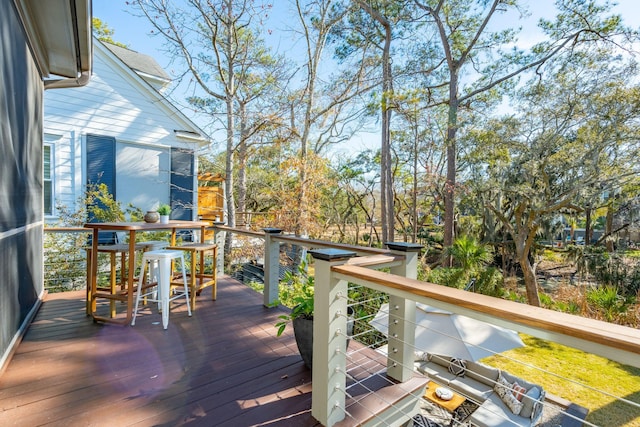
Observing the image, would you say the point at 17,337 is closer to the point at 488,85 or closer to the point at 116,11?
the point at 116,11

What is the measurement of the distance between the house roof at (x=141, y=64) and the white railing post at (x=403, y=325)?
980 cm

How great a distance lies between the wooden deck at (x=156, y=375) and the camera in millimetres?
1903

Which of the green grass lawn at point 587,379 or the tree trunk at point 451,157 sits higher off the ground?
the tree trunk at point 451,157

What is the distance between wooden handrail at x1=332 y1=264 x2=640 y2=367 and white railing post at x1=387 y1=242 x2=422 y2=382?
0.75 metres

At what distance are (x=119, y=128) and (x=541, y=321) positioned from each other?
30.3 ft

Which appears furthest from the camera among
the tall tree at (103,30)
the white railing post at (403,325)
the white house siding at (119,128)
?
the tall tree at (103,30)

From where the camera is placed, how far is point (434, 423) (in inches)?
171

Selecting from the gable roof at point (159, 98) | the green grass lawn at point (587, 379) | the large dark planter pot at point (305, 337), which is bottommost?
the green grass lawn at point (587, 379)

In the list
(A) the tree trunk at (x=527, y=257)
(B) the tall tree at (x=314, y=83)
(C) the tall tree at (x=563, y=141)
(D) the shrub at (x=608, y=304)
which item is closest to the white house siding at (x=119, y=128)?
(B) the tall tree at (x=314, y=83)

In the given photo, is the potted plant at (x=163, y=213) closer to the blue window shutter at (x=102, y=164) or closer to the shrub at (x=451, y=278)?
the blue window shutter at (x=102, y=164)

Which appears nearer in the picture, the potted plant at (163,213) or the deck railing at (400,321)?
the deck railing at (400,321)

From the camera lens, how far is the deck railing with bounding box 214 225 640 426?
956 millimetres

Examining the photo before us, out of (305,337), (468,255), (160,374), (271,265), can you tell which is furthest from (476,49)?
(160,374)

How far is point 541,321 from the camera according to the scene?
104cm
